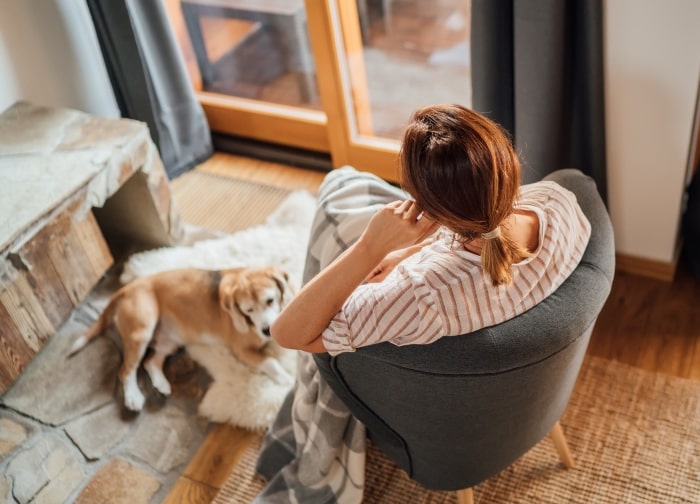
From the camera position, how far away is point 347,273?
1.26 meters

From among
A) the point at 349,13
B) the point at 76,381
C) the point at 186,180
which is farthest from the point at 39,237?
the point at 349,13

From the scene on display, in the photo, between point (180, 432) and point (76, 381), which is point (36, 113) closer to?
point (76, 381)

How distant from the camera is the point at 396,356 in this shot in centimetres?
123

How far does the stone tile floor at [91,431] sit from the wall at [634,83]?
0.93 m

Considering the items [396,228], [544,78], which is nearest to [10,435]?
[396,228]

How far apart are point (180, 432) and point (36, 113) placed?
113 centimetres

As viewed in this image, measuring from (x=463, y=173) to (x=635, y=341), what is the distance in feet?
3.94

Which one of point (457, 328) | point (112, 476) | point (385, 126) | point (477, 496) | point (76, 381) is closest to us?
point (457, 328)

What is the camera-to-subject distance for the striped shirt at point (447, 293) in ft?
3.86

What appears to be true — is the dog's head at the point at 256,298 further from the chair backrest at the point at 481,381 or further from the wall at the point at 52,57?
the wall at the point at 52,57

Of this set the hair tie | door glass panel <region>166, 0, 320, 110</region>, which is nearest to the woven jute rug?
the hair tie

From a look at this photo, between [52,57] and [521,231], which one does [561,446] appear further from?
[52,57]

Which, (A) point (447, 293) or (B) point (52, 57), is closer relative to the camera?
(A) point (447, 293)

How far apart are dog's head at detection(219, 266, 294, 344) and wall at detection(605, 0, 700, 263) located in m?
0.94
